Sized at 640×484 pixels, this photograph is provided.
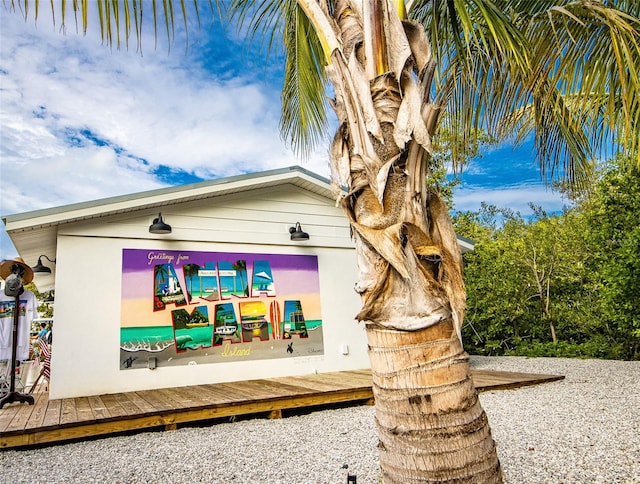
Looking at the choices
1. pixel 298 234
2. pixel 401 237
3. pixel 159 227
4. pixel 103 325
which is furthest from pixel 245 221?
pixel 401 237

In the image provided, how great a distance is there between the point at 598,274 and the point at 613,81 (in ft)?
19.0

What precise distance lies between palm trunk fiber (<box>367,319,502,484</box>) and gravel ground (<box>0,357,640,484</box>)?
170cm

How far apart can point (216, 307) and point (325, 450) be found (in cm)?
330

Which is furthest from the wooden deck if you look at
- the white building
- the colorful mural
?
the colorful mural

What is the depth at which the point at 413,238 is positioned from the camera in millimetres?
1474

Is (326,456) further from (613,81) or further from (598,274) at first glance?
(598,274)

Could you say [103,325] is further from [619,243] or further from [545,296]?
[545,296]

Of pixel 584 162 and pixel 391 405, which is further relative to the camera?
pixel 584 162

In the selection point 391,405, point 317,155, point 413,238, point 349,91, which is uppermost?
point 317,155

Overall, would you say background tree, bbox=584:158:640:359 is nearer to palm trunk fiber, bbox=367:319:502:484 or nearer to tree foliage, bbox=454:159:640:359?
tree foliage, bbox=454:159:640:359

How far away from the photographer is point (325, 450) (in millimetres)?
3578

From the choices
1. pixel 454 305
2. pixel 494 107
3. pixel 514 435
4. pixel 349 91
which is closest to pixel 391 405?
pixel 454 305

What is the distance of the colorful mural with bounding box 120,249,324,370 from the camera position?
5918 millimetres

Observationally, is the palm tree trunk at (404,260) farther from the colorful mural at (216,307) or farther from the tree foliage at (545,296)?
the tree foliage at (545,296)
